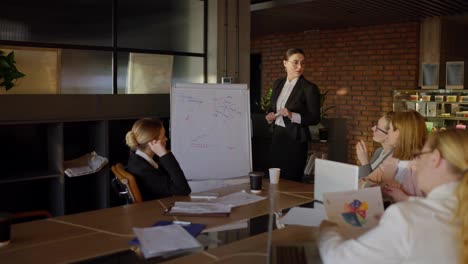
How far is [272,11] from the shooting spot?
642cm

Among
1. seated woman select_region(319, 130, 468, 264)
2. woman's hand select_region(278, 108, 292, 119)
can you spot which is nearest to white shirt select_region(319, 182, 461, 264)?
seated woman select_region(319, 130, 468, 264)

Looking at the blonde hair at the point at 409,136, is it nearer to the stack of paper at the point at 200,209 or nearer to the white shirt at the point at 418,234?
the stack of paper at the point at 200,209

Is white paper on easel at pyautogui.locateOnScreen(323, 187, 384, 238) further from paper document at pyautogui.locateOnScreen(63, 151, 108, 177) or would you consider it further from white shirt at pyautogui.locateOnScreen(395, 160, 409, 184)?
paper document at pyautogui.locateOnScreen(63, 151, 108, 177)

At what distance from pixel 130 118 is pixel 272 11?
2994 millimetres

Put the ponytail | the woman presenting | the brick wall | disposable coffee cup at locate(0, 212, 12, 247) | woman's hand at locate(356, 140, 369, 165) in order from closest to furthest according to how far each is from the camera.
Answer: the ponytail
disposable coffee cup at locate(0, 212, 12, 247)
woman's hand at locate(356, 140, 369, 165)
the woman presenting
the brick wall

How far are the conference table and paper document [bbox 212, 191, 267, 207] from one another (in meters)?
0.04

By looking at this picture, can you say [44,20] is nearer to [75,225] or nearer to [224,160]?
[224,160]

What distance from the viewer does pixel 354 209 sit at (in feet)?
5.67

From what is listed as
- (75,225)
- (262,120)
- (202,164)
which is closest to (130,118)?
(202,164)

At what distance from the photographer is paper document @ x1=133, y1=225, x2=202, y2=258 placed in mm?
1651

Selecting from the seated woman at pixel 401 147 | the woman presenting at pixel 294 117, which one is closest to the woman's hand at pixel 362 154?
the seated woman at pixel 401 147

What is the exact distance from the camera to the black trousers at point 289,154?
416 cm

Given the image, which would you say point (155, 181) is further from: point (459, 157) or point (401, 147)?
point (459, 157)

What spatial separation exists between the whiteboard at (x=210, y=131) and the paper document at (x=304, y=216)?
5.00 feet
